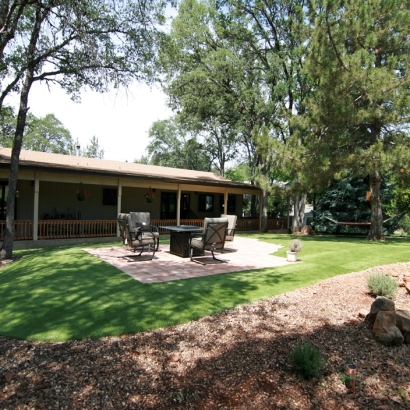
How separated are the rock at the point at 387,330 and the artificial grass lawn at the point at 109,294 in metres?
1.85

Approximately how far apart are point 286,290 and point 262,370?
8.85ft

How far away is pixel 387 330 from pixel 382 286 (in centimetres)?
158

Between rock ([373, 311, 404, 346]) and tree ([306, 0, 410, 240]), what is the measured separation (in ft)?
28.4

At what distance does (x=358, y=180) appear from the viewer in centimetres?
1991

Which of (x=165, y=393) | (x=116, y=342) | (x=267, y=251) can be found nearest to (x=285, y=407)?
(x=165, y=393)

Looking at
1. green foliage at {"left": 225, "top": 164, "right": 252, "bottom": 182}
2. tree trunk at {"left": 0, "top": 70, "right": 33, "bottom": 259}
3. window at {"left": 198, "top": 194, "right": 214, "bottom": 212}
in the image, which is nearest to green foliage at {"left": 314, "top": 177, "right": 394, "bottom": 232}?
window at {"left": 198, "top": 194, "right": 214, "bottom": 212}

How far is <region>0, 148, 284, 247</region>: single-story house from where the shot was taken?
11.4 metres

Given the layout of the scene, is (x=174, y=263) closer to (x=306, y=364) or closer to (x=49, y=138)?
(x=306, y=364)

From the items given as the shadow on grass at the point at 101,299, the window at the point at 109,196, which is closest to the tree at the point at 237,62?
the window at the point at 109,196

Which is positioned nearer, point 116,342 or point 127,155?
point 116,342

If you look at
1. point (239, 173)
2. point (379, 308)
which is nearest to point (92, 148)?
point (239, 173)

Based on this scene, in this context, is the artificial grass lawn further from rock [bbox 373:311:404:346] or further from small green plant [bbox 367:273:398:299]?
rock [bbox 373:311:404:346]

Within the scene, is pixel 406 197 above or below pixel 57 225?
above

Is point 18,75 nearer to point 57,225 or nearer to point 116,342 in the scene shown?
point 57,225
